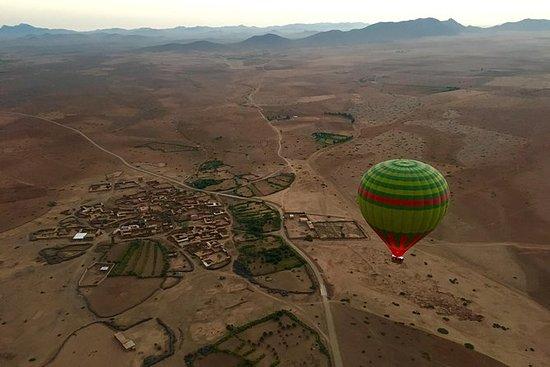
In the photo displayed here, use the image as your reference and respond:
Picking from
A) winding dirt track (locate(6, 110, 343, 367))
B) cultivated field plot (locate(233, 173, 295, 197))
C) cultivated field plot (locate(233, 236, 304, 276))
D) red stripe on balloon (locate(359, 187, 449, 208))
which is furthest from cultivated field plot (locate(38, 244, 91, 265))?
red stripe on balloon (locate(359, 187, 449, 208))

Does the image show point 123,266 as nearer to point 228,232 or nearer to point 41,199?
point 228,232

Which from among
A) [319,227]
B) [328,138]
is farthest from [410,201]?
[328,138]

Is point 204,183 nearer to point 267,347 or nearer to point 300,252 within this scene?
point 300,252

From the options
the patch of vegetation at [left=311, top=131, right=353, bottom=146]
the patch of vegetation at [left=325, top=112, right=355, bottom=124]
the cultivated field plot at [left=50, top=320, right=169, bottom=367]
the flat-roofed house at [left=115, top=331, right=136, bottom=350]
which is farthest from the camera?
the patch of vegetation at [left=325, top=112, right=355, bottom=124]

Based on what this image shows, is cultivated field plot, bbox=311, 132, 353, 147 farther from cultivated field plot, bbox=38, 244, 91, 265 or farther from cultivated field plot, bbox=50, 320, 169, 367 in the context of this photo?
cultivated field plot, bbox=50, 320, 169, 367

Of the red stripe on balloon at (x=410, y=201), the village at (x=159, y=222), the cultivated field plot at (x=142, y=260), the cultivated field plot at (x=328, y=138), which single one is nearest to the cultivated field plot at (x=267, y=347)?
the village at (x=159, y=222)

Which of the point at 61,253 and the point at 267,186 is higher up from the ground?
the point at 61,253

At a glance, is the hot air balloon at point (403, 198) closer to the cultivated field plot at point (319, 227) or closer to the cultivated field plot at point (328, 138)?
the cultivated field plot at point (319, 227)
